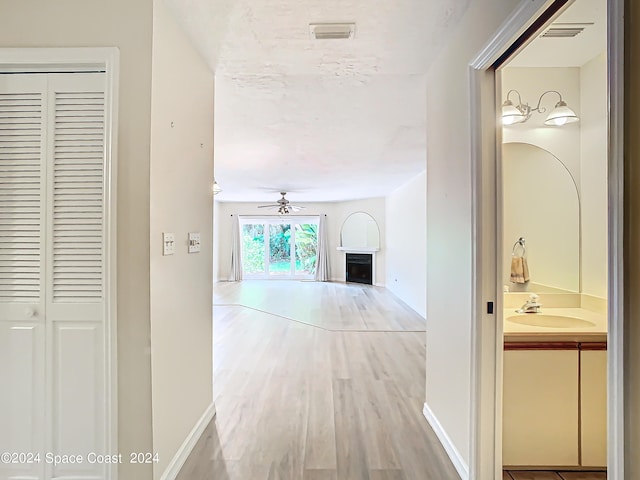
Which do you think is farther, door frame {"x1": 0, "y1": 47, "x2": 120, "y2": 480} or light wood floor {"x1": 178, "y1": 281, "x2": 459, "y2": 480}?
light wood floor {"x1": 178, "y1": 281, "x2": 459, "y2": 480}

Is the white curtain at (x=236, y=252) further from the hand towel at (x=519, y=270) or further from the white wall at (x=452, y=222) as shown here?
the hand towel at (x=519, y=270)

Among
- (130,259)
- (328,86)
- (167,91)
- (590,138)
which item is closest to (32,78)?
(167,91)

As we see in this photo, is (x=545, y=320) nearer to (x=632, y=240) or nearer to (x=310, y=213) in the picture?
(x=632, y=240)

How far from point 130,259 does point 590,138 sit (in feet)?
9.35

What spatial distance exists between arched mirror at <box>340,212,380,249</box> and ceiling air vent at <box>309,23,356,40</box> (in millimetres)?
7824

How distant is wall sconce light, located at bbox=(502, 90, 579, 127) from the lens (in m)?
2.23

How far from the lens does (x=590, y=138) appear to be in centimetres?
229

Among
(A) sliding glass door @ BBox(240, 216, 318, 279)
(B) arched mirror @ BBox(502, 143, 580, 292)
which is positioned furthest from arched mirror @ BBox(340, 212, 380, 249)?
(B) arched mirror @ BBox(502, 143, 580, 292)

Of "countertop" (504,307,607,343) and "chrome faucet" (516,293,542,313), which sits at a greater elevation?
"chrome faucet" (516,293,542,313)

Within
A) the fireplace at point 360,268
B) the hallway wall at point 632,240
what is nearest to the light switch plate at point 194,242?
the hallway wall at point 632,240

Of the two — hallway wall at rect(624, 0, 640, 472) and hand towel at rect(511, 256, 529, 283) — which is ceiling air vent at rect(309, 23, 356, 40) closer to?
hallway wall at rect(624, 0, 640, 472)

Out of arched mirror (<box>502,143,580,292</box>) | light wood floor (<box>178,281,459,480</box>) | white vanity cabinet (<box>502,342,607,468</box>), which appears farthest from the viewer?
arched mirror (<box>502,143,580,292</box>)

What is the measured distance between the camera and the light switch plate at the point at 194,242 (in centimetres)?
213

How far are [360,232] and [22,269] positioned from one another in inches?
347
